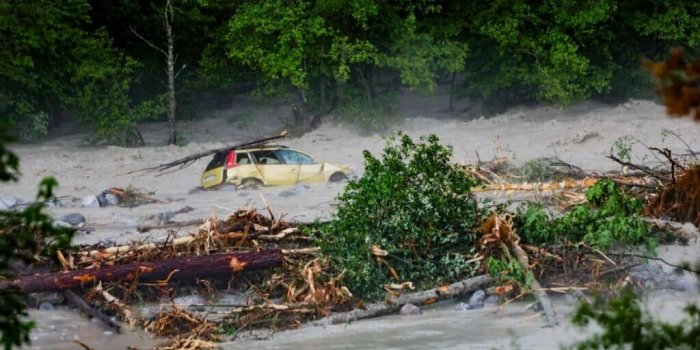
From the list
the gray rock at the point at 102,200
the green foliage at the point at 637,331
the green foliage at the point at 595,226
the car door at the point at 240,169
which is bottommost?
the gray rock at the point at 102,200

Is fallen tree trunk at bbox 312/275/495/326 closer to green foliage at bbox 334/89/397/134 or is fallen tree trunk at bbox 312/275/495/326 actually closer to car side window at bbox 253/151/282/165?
car side window at bbox 253/151/282/165

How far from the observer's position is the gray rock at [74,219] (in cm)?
1903

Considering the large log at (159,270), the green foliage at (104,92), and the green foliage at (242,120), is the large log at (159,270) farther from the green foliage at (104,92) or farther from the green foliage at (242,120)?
the green foliage at (242,120)

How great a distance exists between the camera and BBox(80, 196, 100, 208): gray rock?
21.5 m

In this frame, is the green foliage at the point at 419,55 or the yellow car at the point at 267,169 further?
the green foliage at the point at 419,55

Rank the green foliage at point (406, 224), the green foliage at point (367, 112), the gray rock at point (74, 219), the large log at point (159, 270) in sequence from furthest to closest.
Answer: the green foliage at point (367, 112)
the gray rock at point (74, 219)
the green foliage at point (406, 224)
the large log at point (159, 270)

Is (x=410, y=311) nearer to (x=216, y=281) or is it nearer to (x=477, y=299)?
(x=477, y=299)

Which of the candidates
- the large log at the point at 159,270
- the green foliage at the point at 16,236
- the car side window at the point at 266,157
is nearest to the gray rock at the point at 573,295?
the large log at the point at 159,270

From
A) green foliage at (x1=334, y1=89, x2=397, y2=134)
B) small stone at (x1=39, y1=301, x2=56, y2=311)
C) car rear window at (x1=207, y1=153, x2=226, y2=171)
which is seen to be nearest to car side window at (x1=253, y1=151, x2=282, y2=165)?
car rear window at (x1=207, y1=153, x2=226, y2=171)

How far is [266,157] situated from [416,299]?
1117cm

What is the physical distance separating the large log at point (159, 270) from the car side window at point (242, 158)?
9.66 meters

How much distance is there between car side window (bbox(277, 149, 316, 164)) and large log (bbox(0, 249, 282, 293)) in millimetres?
10039

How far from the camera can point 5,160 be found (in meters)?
4.40

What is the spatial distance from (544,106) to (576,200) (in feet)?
49.2
